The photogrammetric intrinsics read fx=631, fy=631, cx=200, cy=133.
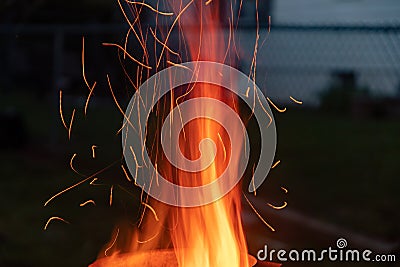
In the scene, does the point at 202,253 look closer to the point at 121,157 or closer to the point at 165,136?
the point at 165,136

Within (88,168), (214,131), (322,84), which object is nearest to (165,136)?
(214,131)

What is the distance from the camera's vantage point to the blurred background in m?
5.40

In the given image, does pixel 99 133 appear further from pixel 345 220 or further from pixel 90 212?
pixel 345 220

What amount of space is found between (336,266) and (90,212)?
240cm

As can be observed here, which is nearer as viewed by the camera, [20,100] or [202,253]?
[202,253]

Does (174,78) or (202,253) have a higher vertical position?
(174,78)

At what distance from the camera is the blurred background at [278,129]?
540 cm

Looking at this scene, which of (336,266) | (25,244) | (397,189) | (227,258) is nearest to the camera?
(227,258)

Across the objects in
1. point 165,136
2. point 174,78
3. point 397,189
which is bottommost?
point 397,189

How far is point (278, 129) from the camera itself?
10.8 m

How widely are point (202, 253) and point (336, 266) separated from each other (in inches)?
81.2

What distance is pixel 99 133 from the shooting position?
9906 millimetres

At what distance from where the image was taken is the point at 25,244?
504cm

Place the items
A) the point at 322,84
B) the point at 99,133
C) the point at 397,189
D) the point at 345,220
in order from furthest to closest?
the point at 322,84 → the point at 99,133 → the point at 397,189 → the point at 345,220
